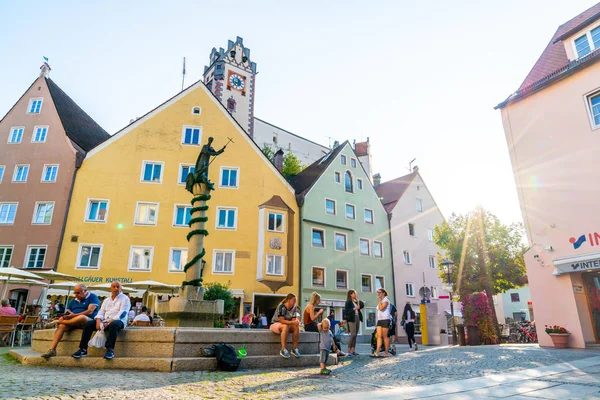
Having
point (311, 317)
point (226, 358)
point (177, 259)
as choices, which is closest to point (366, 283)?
point (177, 259)

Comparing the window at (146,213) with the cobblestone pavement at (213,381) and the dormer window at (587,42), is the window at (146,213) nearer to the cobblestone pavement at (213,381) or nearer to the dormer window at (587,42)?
A: the cobblestone pavement at (213,381)

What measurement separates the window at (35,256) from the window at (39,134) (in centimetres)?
799

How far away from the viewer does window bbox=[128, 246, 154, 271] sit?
89.5ft

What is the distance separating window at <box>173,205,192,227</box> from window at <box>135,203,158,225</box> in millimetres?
1425

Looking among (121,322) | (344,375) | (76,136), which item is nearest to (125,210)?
(76,136)

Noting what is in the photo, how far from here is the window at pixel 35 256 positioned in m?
25.9

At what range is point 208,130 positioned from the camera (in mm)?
31781

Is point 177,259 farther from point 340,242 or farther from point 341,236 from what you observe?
point 341,236

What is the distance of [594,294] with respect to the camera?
1555 cm

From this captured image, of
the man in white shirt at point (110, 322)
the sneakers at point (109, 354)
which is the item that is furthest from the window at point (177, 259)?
the sneakers at point (109, 354)

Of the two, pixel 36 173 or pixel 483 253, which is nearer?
→ pixel 36 173

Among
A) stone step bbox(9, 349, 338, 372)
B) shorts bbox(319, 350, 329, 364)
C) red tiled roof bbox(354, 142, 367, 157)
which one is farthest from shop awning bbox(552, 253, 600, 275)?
red tiled roof bbox(354, 142, 367, 157)

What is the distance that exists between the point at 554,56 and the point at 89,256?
2905cm

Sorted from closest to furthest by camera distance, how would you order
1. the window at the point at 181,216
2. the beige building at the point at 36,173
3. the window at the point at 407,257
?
Result: 1. the beige building at the point at 36,173
2. the window at the point at 181,216
3. the window at the point at 407,257
